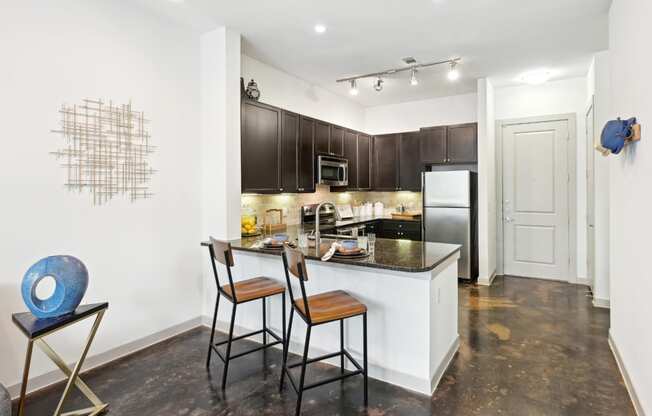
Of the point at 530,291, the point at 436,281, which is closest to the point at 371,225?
the point at 530,291

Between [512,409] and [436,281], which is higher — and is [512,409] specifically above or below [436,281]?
below

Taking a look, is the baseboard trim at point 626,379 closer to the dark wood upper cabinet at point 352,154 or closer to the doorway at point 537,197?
the doorway at point 537,197

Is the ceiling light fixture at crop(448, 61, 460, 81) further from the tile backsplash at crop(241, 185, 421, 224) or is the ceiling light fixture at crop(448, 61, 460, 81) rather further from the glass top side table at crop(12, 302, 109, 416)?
the glass top side table at crop(12, 302, 109, 416)

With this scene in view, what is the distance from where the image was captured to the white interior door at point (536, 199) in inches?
202

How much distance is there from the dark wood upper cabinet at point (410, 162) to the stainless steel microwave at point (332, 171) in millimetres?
1064

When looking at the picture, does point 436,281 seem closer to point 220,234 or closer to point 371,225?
point 220,234

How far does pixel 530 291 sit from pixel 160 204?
457 centimetres

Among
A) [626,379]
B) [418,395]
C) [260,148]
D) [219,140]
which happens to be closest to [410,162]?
[260,148]

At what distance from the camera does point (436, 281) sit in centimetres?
245

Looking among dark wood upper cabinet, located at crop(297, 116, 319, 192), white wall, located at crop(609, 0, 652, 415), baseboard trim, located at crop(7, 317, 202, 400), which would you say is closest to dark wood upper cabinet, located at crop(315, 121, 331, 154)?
dark wood upper cabinet, located at crop(297, 116, 319, 192)

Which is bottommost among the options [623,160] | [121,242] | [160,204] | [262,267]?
[262,267]

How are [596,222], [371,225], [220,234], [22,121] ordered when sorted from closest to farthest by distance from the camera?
[22,121] < [220,234] < [596,222] < [371,225]

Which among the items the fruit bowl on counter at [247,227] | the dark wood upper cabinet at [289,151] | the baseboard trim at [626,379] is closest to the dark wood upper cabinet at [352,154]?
the dark wood upper cabinet at [289,151]

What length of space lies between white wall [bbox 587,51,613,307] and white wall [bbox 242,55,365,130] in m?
3.42
